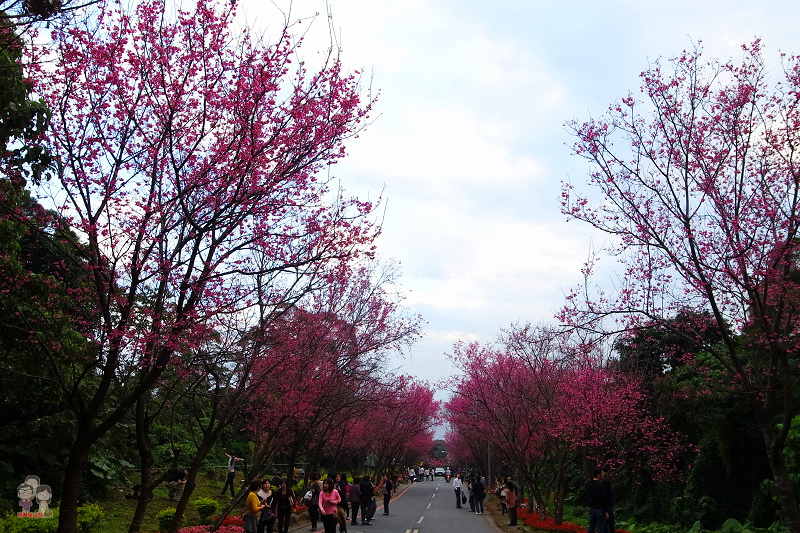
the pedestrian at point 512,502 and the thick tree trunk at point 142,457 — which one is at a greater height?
the thick tree trunk at point 142,457

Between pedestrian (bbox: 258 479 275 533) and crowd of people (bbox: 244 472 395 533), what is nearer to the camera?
crowd of people (bbox: 244 472 395 533)

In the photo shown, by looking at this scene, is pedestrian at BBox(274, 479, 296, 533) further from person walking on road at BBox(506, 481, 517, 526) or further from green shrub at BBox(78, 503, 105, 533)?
person walking on road at BBox(506, 481, 517, 526)

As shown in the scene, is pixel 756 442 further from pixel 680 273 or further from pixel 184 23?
pixel 184 23

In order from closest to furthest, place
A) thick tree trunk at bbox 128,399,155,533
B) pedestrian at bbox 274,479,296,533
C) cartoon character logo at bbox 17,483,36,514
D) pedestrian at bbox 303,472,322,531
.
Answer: thick tree trunk at bbox 128,399,155,533 → cartoon character logo at bbox 17,483,36,514 → pedestrian at bbox 274,479,296,533 → pedestrian at bbox 303,472,322,531

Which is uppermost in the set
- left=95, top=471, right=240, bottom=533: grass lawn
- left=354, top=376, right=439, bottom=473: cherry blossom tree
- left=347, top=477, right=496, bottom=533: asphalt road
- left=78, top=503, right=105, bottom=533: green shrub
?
left=354, top=376, right=439, bottom=473: cherry blossom tree

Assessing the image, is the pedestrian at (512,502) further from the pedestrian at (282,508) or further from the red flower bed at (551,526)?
the pedestrian at (282,508)

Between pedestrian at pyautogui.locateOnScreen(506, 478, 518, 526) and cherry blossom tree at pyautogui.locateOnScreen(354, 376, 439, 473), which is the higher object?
cherry blossom tree at pyautogui.locateOnScreen(354, 376, 439, 473)

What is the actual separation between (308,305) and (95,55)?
10.1 m

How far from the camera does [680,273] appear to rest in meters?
10.9

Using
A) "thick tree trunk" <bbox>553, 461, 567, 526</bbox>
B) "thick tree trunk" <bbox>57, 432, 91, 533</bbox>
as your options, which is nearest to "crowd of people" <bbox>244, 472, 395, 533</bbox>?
"thick tree trunk" <bbox>57, 432, 91, 533</bbox>

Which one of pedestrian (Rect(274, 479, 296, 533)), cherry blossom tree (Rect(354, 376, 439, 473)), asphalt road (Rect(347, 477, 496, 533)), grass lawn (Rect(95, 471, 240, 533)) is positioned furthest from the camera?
cherry blossom tree (Rect(354, 376, 439, 473))

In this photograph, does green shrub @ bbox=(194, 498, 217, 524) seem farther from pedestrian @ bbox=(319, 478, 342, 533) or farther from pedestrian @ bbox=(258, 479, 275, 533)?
pedestrian @ bbox=(319, 478, 342, 533)

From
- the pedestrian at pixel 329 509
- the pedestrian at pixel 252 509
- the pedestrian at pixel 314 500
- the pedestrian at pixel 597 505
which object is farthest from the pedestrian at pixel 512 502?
the pedestrian at pixel 252 509

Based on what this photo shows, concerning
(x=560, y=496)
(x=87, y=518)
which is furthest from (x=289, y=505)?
(x=560, y=496)
